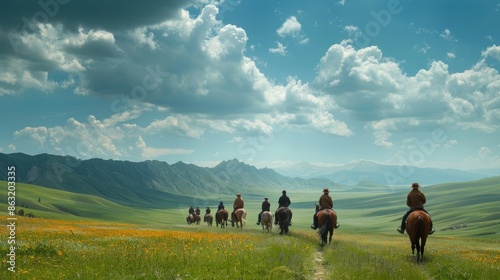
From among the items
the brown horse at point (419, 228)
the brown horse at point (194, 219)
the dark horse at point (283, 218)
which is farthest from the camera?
the brown horse at point (194, 219)

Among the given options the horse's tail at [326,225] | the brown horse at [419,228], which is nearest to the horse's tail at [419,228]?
the brown horse at [419,228]

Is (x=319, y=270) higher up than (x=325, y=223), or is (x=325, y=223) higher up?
(x=325, y=223)

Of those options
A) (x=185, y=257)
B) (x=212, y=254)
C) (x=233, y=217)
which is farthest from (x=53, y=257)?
(x=233, y=217)

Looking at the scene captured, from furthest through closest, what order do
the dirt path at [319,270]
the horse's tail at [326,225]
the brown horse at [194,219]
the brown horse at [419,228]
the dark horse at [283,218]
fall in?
the brown horse at [194,219]
the dark horse at [283,218]
the horse's tail at [326,225]
the brown horse at [419,228]
the dirt path at [319,270]

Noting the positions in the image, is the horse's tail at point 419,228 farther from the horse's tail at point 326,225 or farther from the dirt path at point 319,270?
the horse's tail at point 326,225

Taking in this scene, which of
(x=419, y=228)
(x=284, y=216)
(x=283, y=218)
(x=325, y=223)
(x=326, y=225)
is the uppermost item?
(x=419, y=228)

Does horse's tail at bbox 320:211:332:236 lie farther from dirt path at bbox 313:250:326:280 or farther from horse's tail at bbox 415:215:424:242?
horse's tail at bbox 415:215:424:242

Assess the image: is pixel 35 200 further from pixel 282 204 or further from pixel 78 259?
pixel 78 259

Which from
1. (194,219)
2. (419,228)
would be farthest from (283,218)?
(194,219)

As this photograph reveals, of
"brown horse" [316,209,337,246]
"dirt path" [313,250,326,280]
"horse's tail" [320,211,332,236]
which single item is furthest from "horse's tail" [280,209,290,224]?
"dirt path" [313,250,326,280]

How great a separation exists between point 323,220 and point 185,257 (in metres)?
13.6

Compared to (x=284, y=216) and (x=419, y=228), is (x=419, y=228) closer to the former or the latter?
(x=419, y=228)

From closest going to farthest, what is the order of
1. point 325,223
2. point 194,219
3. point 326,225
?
point 326,225, point 325,223, point 194,219

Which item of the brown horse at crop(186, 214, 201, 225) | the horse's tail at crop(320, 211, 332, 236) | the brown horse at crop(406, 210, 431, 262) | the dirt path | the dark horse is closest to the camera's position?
the dirt path
